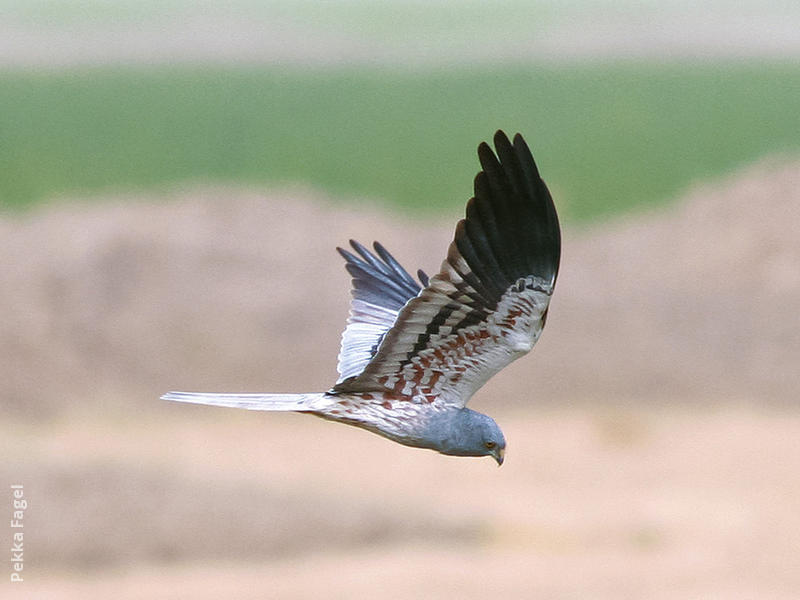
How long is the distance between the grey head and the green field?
18.8 meters

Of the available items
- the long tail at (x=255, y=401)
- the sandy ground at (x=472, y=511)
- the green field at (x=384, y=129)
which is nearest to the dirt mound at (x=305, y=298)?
the green field at (x=384, y=129)

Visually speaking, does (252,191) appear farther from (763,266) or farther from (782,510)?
(782,510)

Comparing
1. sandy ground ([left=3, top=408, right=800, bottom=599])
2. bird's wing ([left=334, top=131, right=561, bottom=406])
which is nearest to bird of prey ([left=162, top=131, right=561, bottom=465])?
bird's wing ([left=334, top=131, right=561, bottom=406])

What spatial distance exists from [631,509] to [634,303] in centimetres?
474

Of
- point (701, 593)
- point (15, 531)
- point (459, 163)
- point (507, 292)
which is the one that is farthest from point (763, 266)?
point (507, 292)

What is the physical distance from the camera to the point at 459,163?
83.9ft

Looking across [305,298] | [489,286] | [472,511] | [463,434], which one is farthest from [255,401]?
[305,298]

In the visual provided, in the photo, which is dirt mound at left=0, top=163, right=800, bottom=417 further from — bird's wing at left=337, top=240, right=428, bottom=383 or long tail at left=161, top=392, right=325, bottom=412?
long tail at left=161, top=392, right=325, bottom=412

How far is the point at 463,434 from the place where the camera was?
6.18 meters

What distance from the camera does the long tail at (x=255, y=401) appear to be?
235 inches

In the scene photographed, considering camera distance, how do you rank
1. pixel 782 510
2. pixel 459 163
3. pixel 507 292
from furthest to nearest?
pixel 459 163 < pixel 782 510 < pixel 507 292

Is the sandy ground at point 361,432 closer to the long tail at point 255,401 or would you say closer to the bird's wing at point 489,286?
the long tail at point 255,401

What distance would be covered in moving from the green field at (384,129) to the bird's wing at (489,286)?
1897cm

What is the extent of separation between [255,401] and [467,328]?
89 cm
